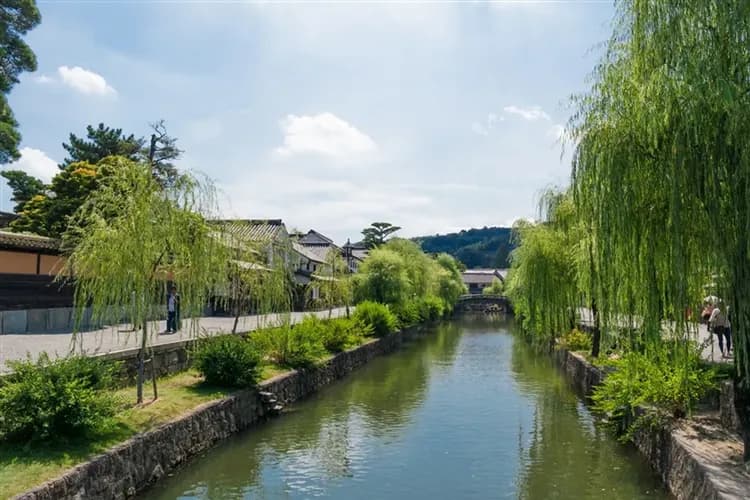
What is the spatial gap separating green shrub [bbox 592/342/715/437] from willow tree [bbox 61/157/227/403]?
843 cm

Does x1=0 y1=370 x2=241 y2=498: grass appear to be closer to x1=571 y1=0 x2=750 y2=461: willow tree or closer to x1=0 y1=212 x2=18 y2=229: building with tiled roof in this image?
x1=571 y1=0 x2=750 y2=461: willow tree

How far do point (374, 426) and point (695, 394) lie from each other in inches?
275

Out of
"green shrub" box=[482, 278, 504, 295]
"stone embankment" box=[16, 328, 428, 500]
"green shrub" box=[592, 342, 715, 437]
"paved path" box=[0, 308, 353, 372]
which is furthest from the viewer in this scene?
"green shrub" box=[482, 278, 504, 295]

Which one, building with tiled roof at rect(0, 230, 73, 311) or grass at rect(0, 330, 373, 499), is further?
building with tiled roof at rect(0, 230, 73, 311)

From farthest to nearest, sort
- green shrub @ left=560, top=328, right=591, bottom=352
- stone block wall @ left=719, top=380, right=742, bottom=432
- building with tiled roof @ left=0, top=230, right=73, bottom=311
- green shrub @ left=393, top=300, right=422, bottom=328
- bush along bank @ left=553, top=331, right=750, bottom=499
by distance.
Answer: green shrub @ left=393, top=300, right=422, bottom=328 < green shrub @ left=560, top=328, right=591, bottom=352 < building with tiled roof @ left=0, top=230, right=73, bottom=311 < stone block wall @ left=719, top=380, right=742, bottom=432 < bush along bank @ left=553, top=331, right=750, bottom=499

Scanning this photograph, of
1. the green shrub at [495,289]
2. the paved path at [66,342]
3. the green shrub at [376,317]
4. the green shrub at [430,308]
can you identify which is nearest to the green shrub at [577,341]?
the green shrub at [376,317]

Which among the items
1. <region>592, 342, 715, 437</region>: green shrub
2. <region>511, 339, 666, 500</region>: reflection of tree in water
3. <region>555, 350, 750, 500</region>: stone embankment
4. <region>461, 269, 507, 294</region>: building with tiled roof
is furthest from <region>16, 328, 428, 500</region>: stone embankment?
<region>461, 269, 507, 294</region>: building with tiled roof

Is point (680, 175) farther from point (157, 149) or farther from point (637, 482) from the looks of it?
point (157, 149)

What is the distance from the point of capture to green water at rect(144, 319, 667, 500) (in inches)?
368

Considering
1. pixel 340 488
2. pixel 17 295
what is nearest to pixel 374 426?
pixel 340 488

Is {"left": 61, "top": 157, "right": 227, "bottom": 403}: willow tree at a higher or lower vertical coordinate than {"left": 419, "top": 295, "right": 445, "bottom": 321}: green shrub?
higher

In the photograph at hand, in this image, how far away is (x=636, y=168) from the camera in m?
8.10

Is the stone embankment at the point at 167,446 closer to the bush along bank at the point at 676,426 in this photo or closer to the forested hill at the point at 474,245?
the bush along bank at the point at 676,426

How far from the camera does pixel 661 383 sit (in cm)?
1013
